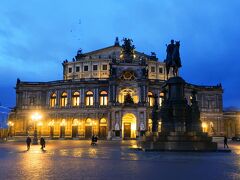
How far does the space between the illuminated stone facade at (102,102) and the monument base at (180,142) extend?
146 ft

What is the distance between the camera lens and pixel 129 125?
253ft

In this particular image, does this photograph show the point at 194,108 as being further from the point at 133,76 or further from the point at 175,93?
the point at 133,76

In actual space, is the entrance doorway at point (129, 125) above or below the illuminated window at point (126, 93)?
below

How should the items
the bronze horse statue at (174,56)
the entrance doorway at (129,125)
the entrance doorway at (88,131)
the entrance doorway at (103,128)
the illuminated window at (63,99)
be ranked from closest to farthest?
the bronze horse statue at (174,56) → the entrance doorway at (129,125) → the entrance doorway at (103,128) → the entrance doorway at (88,131) → the illuminated window at (63,99)

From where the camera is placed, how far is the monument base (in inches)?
1117

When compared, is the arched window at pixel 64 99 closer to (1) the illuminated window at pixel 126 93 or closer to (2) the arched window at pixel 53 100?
(2) the arched window at pixel 53 100

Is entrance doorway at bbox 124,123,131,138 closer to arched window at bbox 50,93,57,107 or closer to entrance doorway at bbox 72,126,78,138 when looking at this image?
entrance doorway at bbox 72,126,78,138

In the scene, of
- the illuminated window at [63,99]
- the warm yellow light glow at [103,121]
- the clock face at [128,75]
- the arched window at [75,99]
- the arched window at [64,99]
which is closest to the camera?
the clock face at [128,75]

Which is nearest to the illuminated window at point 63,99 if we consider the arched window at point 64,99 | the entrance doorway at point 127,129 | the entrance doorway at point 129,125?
the arched window at point 64,99

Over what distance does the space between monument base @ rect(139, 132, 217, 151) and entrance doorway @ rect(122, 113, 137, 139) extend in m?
47.0

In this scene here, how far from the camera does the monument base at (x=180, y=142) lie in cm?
2838

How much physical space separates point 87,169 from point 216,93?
8003cm

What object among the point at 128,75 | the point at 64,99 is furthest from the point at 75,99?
the point at 128,75

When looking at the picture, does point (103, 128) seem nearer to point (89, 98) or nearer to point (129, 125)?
point (129, 125)
